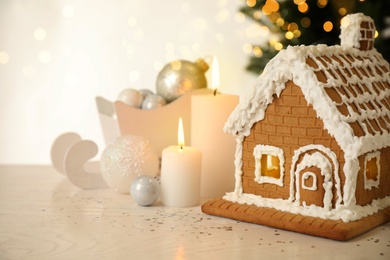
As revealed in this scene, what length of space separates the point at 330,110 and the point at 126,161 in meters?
0.65

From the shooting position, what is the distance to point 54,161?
7.13 feet

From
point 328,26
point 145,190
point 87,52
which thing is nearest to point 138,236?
point 145,190

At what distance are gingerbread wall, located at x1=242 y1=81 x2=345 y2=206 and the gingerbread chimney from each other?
0.32 m

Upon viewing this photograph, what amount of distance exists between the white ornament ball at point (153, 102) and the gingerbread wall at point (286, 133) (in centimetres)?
47

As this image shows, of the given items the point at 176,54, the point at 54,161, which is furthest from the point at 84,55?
the point at 54,161

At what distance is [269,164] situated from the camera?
1.73m

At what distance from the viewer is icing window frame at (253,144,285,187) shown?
1624 mm

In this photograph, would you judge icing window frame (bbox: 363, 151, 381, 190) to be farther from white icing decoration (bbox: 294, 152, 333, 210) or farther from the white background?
the white background

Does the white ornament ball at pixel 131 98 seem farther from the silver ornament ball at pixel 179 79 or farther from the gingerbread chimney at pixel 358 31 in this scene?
the gingerbread chimney at pixel 358 31

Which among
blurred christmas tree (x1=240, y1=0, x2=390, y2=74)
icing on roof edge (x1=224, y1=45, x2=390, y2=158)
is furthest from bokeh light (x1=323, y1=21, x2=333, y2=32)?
icing on roof edge (x1=224, y1=45, x2=390, y2=158)

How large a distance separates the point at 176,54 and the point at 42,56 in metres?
0.59

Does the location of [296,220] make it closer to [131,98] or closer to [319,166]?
[319,166]

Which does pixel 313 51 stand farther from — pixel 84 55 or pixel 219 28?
pixel 84 55

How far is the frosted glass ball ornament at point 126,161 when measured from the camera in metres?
1.89
